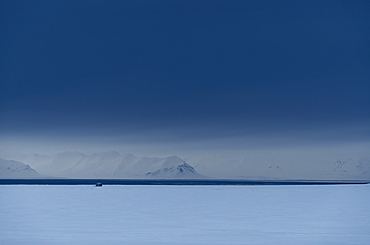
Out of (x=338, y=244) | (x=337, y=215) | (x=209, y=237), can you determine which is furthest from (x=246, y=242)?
(x=337, y=215)

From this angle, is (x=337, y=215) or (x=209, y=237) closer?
(x=209, y=237)

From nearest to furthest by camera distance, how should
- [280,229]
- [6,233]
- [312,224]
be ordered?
[6,233] → [280,229] → [312,224]

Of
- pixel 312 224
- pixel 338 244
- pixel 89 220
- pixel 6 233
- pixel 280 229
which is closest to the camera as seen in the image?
pixel 338 244

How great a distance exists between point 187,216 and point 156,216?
2781mm

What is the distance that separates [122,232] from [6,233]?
7.18m

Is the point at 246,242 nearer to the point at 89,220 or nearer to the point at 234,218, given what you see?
the point at 234,218

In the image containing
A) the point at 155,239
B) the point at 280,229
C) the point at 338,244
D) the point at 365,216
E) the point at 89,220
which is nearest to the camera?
the point at 338,244

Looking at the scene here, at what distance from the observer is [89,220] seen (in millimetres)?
32500

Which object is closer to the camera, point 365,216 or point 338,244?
point 338,244

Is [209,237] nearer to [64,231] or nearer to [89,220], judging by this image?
[64,231]

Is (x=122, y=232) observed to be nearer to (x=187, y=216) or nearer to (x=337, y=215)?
(x=187, y=216)

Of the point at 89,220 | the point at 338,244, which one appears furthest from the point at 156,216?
the point at 338,244

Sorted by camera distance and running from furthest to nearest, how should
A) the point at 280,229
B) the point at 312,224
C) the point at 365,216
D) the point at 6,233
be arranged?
the point at 365,216 → the point at 312,224 → the point at 280,229 → the point at 6,233

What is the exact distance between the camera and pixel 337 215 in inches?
1433
